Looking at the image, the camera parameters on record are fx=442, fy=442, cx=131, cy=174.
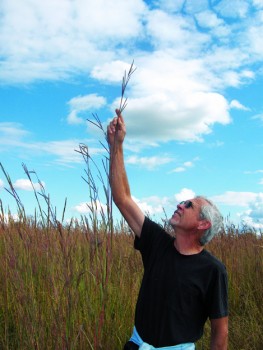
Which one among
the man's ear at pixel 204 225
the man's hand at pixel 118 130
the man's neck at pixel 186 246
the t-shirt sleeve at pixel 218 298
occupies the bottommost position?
the t-shirt sleeve at pixel 218 298

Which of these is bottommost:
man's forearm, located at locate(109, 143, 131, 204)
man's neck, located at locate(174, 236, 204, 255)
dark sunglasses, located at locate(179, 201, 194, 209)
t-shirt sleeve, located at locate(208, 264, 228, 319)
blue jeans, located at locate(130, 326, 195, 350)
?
blue jeans, located at locate(130, 326, 195, 350)

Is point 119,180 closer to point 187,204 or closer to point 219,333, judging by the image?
point 187,204

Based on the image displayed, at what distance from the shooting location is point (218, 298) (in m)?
2.27

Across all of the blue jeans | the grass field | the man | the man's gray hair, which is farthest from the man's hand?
the blue jeans

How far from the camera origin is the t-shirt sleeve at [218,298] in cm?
228

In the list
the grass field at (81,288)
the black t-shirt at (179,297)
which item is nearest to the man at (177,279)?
the black t-shirt at (179,297)

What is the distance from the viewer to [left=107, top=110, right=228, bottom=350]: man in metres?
2.23

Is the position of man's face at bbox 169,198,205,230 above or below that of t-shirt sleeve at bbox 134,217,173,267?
above

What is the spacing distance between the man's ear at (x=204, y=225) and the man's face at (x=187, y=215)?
17 millimetres

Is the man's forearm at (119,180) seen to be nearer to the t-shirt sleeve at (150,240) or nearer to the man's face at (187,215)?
the t-shirt sleeve at (150,240)

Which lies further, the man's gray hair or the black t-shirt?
the man's gray hair

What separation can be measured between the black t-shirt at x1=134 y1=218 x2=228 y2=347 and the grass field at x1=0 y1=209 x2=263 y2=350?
9.9 inches

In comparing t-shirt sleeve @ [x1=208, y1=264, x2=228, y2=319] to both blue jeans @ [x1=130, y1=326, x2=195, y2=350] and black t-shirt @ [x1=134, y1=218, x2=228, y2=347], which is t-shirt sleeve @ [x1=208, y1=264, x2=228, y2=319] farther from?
blue jeans @ [x1=130, y1=326, x2=195, y2=350]

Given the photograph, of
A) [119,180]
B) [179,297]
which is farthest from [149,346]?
[119,180]
